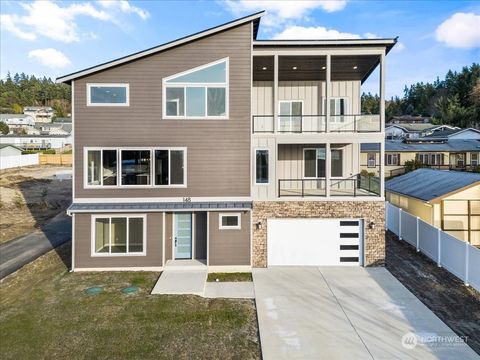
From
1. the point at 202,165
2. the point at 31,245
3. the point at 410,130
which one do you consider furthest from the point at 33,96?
the point at 202,165

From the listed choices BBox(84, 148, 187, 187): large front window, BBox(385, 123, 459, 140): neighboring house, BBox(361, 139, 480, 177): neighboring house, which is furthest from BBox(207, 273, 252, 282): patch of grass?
BBox(385, 123, 459, 140): neighboring house

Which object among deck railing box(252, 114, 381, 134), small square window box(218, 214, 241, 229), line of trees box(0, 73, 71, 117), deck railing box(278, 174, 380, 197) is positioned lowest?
small square window box(218, 214, 241, 229)

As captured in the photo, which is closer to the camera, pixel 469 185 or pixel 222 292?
pixel 222 292

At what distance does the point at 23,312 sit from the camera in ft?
34.2

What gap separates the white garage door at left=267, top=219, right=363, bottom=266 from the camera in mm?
14656

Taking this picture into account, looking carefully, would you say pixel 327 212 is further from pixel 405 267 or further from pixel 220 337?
pixel 220 337

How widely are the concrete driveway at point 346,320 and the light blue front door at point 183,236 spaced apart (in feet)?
11.0

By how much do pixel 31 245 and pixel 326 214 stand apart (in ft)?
47.4

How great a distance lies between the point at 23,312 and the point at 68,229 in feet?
35.1

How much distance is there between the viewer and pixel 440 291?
11859 millimetres

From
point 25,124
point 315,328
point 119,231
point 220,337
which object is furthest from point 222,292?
point 25,124

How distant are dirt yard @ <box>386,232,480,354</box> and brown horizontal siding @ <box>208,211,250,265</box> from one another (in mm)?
6020

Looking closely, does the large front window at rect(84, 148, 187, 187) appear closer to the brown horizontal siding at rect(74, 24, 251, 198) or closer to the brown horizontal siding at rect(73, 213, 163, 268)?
the brown horizontal siding at rect(74, 24, 251, 198)

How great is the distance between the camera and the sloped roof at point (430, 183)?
17127 mm
